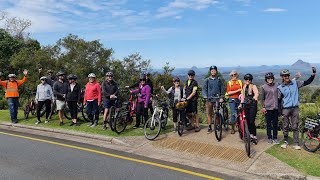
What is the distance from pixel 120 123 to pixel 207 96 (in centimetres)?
281

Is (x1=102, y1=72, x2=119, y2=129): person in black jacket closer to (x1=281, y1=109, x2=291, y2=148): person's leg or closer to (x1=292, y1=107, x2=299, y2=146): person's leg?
(x1=281, y1=109, x2=291, y2=148): person's leg

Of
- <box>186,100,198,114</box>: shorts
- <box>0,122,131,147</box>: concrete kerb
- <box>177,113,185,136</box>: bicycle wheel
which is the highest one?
<box>186,100,198,114</box>: shorts

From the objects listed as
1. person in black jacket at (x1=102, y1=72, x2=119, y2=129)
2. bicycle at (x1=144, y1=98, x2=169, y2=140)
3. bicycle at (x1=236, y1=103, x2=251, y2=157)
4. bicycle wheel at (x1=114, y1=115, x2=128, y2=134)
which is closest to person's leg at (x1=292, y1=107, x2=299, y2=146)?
bicycle at (x1=236, y1=103, x2=251, y2=157)

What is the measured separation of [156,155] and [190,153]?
2.74ft

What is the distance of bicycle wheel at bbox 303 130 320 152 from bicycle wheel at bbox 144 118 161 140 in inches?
151

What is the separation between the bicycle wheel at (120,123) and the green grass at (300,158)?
4.44m

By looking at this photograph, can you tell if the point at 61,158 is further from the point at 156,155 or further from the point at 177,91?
the point at 177,91

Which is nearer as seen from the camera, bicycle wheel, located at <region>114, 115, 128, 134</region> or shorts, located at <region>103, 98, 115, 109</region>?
bicycle wheel, located at <region>114, 115, 128, 134</region>

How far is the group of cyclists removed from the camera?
7.93 meters

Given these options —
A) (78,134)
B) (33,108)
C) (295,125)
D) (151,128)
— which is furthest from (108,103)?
(295,125)

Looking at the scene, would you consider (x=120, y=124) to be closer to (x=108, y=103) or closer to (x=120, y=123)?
(x=120, y=123)

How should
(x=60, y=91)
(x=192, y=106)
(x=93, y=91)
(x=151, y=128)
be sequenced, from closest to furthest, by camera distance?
(x=151, y=128), (x=192, y=106), (x=93, y=91), (x=60, y=91)

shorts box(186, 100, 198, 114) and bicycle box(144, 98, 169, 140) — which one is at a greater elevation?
shorts box(186, 100, 198, 114)

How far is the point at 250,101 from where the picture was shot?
8.08 metres
